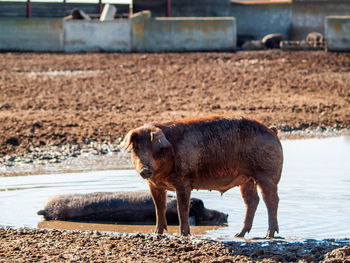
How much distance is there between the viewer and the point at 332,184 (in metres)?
9.97

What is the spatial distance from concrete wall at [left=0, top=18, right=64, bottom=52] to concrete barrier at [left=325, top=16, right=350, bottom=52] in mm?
8313

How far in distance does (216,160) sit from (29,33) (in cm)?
1792

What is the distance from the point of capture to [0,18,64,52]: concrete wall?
23578 millimetres

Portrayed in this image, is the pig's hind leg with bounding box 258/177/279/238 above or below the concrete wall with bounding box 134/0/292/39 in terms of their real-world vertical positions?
below

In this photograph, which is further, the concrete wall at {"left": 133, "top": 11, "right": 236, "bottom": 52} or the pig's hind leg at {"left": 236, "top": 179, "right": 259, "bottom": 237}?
the concrete wall at {"left": 133, "top": 11, "right": 236, "bottom": 52}

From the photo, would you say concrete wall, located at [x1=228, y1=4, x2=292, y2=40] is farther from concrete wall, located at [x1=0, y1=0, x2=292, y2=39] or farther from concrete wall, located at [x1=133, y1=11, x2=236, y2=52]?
concrete wall, located at [x1=133, y1=11, x2=236, y2=52]

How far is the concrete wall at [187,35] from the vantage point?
22.6 metres

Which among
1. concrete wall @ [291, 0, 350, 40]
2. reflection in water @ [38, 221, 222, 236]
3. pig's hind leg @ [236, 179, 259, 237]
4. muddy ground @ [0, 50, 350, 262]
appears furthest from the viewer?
concrete wall @ [291, 0, 350, 40]

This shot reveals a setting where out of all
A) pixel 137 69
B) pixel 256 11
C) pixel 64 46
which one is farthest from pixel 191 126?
pixel 256 11

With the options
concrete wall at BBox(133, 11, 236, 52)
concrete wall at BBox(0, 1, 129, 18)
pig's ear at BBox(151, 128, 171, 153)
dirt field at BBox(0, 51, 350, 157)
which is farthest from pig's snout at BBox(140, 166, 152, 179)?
concrete wall at BBox(0, 1, 129, 18)

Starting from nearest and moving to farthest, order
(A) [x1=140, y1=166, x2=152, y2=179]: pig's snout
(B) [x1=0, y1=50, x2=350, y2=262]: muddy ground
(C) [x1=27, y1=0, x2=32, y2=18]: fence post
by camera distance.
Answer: (B) [x1=0, y1=50, x2=350, y2=262]: muddy ground < (A) [x1=140, y1=166, x2=152, y2=179]: pig's snout < (C) [x1=27, y1=0, x2=32, y2=18]: fence post

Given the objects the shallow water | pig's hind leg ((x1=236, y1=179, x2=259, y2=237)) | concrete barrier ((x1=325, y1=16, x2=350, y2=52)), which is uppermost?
concrete barrier ((x1=325, y1=16, x2=350, y2=52))

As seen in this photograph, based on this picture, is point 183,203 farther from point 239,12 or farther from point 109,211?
point 239,12

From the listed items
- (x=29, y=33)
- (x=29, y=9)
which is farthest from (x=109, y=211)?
(x=29, y=9)
